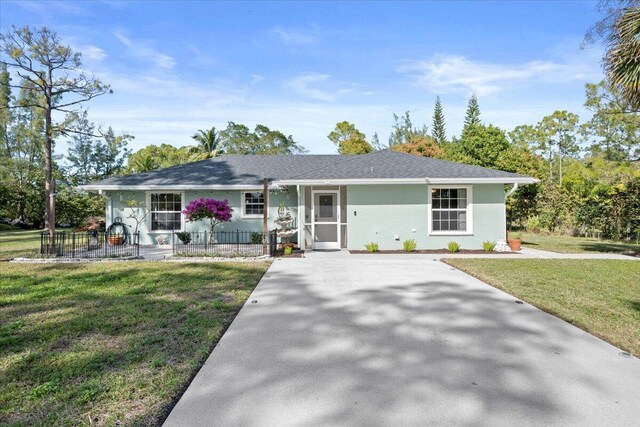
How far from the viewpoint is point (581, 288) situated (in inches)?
275

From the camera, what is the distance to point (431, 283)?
298 inches

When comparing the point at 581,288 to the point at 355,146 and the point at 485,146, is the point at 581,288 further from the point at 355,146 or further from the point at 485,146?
the point at 355,146

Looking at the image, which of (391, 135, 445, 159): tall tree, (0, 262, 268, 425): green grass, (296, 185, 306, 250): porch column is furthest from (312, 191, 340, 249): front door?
(391, 135, 445, 159): tall tree

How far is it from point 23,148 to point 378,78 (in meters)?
42.2

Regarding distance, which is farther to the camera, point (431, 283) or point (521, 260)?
point (521, 260)

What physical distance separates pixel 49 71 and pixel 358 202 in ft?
72.3

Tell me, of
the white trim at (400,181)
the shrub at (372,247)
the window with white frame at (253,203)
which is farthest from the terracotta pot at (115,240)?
the shrub at (372,247)

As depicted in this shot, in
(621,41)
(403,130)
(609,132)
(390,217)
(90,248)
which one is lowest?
(90,248)

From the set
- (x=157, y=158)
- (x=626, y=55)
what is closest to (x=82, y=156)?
(x=157, y=158)

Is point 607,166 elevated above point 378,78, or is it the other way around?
point 378,78

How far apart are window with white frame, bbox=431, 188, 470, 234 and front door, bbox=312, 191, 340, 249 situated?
361 cm

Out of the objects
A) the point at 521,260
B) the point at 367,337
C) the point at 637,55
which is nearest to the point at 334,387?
the point at 367,337

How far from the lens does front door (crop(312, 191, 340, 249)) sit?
1355 centimetres

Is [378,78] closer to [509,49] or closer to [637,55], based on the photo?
[509,49]
